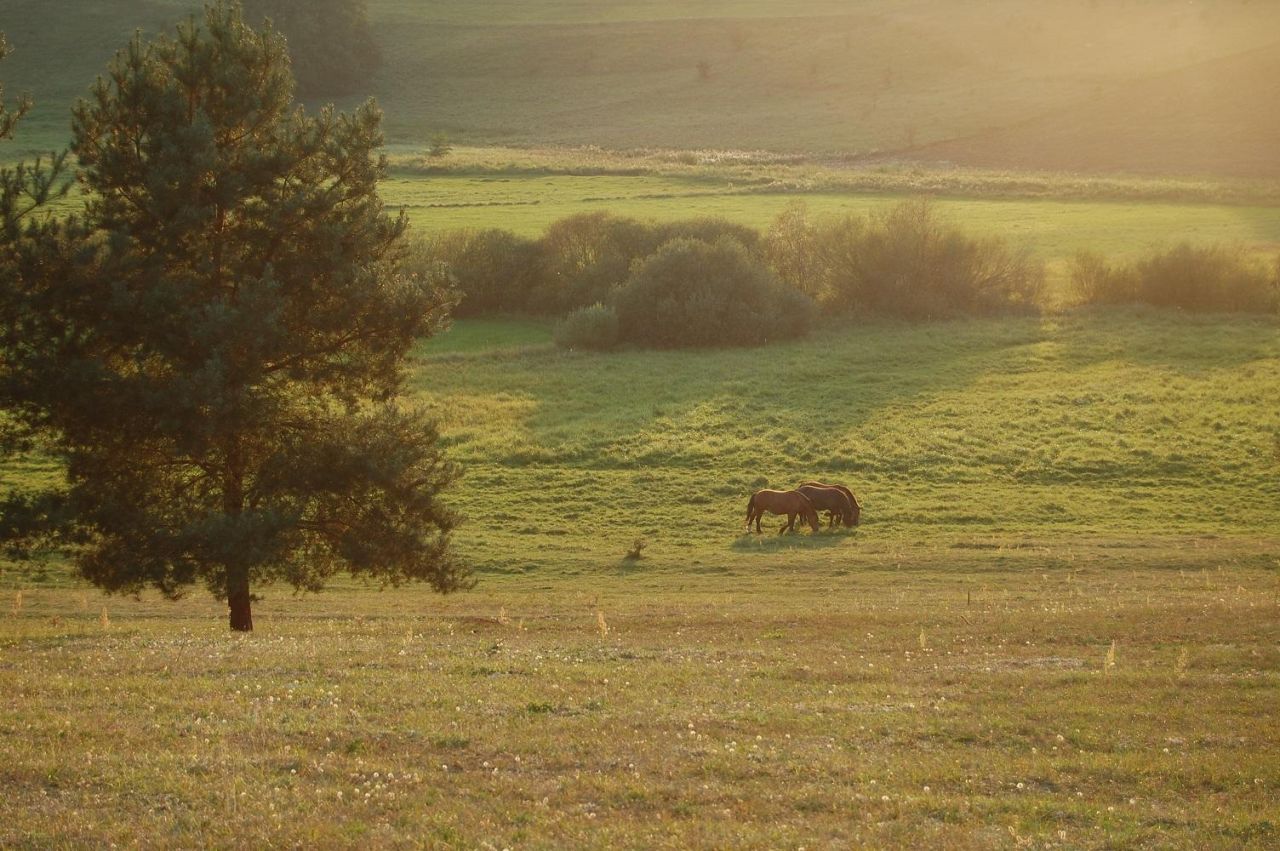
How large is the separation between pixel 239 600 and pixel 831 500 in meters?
19.9

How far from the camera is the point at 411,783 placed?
9766 millimetres

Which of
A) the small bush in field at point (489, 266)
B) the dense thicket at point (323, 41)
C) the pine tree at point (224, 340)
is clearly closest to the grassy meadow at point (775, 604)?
the pine tree at point (224, 340)

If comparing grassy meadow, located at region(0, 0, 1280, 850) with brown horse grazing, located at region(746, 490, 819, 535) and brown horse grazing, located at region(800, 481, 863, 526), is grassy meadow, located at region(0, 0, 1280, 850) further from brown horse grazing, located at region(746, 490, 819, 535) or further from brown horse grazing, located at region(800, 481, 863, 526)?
brown horse grazing, located at region(746, 490, 819, 535)

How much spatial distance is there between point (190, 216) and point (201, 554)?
17.5 feet

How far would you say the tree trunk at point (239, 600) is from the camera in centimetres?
2114

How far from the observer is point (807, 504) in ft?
122

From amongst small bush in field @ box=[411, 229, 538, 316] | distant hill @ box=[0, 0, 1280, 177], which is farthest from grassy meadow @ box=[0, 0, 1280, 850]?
distant hill @ box=[0, 0, 1280, 177]

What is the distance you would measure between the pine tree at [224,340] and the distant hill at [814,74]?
296 ft

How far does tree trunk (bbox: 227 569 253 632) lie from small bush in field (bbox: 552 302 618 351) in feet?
135

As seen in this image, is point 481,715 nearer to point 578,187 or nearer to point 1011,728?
point 1011,728

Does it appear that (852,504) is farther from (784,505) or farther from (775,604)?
(775,604)

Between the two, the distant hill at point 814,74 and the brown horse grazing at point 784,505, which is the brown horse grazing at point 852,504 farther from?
the distant hill at point 814,74

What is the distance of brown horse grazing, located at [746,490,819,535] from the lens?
36.9 meters

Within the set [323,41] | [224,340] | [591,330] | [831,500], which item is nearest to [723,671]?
[224,340]
